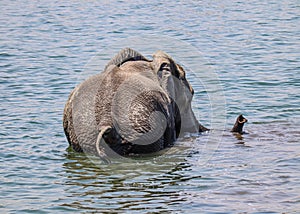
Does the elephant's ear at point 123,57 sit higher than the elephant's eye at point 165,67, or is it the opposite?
the elephant's ear at point 123,57

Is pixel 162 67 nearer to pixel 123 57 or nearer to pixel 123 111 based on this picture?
pixel 123 57

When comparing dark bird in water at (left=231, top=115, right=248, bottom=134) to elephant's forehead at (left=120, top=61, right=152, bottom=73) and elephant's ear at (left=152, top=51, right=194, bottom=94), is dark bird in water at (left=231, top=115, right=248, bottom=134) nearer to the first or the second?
elephant's ear at (left=152, top=51, right=194, bottom=94)

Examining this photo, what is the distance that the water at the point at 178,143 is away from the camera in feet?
24.8

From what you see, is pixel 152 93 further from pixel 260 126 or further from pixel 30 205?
pixel 260 126

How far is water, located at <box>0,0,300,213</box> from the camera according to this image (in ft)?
24.8

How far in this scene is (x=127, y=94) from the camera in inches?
336

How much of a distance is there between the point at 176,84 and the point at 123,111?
5.02 feet

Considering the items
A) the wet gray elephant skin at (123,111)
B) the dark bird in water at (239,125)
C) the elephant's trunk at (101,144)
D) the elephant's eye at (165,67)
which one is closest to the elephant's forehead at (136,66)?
the wet gray elephant skin at (123,111)

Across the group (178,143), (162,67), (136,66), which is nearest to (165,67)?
(162,67)

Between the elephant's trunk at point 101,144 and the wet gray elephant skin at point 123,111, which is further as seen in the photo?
the wet gray elephant skin at point 123,111

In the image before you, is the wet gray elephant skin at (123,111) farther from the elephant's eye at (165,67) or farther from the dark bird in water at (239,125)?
the dark bird in water at (239,125)

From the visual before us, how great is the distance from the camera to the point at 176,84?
979 centimetres

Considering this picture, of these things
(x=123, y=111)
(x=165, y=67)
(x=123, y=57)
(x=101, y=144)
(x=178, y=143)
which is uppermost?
(x=123, y=57)

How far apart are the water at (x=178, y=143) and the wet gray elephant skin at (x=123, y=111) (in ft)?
0.82
